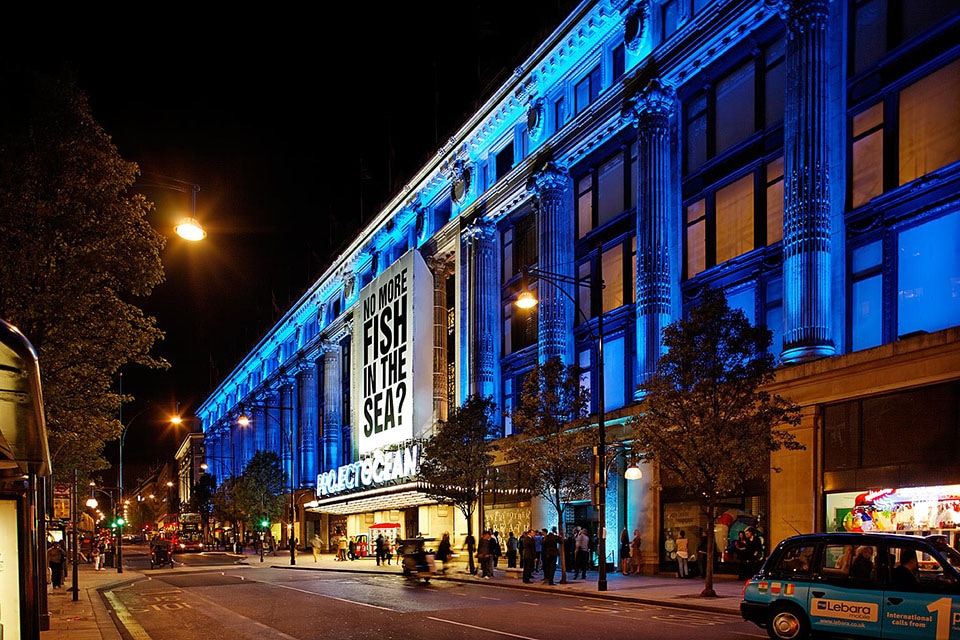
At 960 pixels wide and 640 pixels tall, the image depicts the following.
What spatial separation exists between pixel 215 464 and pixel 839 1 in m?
120

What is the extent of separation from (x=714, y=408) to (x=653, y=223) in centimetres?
1093

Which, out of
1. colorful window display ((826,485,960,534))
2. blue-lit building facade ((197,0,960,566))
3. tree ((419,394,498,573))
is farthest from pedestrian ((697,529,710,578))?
tree ((419,394,498,573))

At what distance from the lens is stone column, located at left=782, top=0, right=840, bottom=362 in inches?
962

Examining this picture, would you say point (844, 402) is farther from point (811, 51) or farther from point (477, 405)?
point (477, 405)

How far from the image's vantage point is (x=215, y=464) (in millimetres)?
130625

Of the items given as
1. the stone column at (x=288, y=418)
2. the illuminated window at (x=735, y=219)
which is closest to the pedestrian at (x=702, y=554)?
the illuminated window at (x=735, y=219)

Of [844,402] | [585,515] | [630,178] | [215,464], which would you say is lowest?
[215,464]

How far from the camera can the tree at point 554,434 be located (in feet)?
102

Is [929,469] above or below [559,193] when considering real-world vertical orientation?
below

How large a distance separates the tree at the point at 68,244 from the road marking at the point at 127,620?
4.24 m

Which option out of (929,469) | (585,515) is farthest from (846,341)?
(585,515)

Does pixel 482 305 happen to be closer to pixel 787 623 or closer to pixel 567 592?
pixel 567 592

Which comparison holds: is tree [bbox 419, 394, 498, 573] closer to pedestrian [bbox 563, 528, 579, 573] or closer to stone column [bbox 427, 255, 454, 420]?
pedestrian [bbox 563, 528, 579, 573]

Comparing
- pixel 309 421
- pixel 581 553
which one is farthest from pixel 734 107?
pixel 309 421
